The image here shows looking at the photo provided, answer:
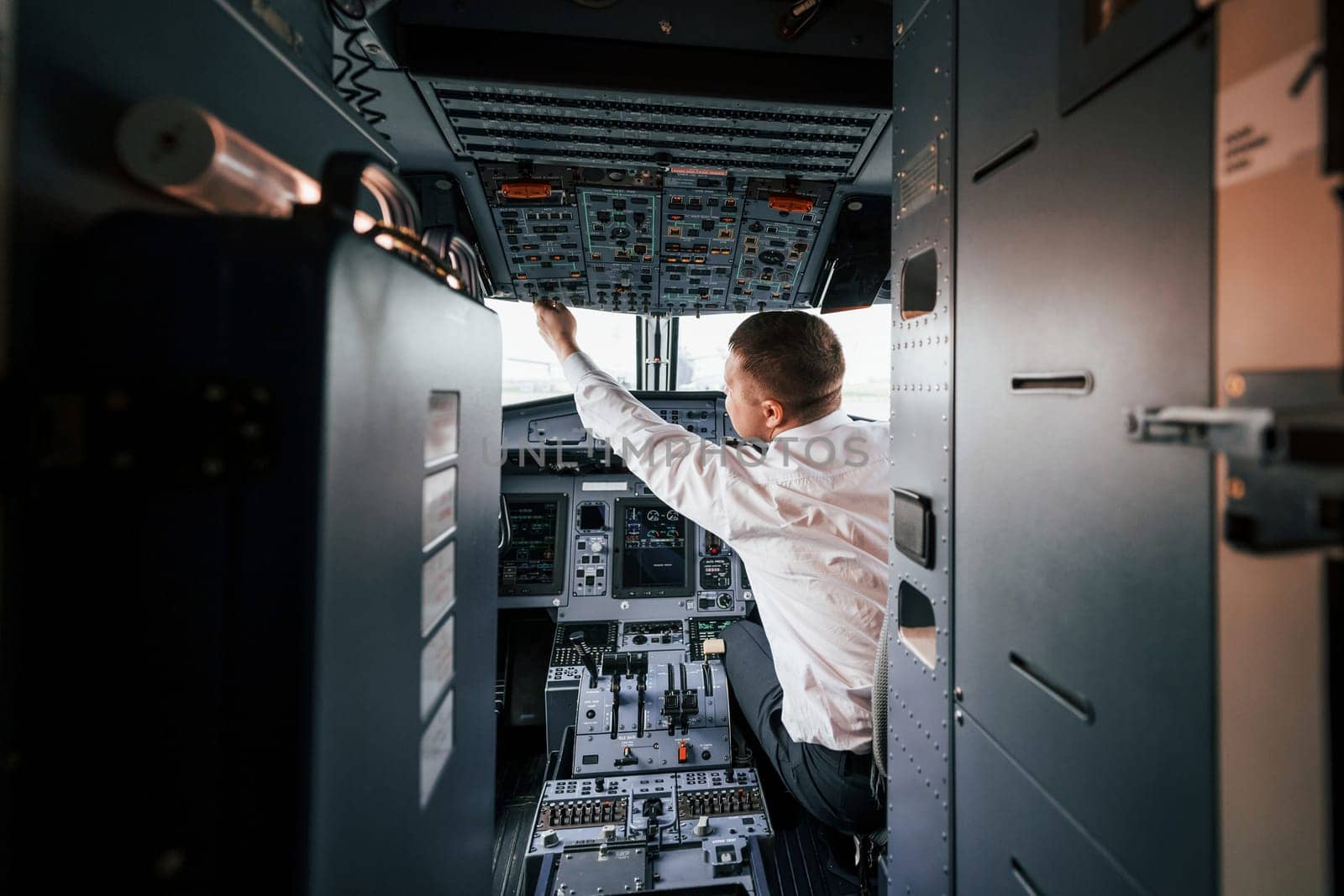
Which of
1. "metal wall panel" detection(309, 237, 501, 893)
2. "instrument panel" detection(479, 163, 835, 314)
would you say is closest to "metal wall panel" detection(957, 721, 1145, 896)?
"metal wall panel" detection(309, 237, 501, 893)

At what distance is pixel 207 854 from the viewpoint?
567 mm

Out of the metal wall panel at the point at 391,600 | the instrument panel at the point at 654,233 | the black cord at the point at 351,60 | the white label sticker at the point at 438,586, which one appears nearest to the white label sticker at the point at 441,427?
the metal wall panel at the point at 391,600

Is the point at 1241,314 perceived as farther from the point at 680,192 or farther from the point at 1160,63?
the point at 680,192

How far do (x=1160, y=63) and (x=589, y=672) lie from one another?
2.94 meters

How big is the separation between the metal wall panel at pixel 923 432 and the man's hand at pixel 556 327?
40.3 inches

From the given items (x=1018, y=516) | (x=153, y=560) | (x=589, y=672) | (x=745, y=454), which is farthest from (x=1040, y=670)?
(x=589, y=672)

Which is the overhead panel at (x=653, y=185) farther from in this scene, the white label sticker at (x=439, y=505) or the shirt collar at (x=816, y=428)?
the white label sticker at (x=439, y=505)

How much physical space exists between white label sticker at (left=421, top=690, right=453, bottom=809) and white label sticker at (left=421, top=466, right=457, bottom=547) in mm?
306

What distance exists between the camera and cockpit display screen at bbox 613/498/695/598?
10.6 ft

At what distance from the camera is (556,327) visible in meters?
1.88

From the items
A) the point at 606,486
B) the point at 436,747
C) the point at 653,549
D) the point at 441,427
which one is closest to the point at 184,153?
the point at 441,427

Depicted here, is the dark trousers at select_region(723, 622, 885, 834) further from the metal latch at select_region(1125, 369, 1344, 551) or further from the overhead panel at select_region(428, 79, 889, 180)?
the overhead panel at select_region(428, 79, 889, 180)

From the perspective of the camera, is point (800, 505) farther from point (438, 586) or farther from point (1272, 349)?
point (1272, 349)

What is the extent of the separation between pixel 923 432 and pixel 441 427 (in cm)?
95
